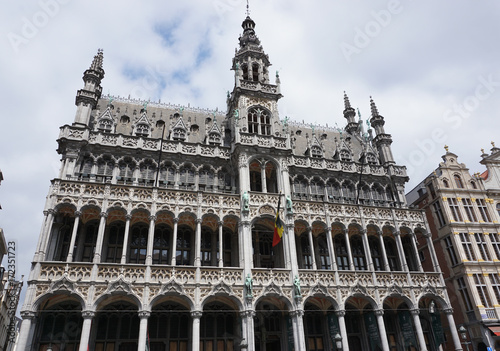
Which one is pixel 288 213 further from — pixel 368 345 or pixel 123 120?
pixel 123 120

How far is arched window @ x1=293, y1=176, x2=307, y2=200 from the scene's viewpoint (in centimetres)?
3316

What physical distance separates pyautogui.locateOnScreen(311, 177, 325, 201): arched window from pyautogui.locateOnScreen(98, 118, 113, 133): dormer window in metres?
19.7

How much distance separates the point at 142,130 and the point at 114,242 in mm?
10829

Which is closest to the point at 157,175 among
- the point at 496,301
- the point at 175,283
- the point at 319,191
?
the point at 175,283

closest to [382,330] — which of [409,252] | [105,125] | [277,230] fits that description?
[409,252]

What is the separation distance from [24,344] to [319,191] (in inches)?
1013

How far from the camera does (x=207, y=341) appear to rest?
25734 millimetres

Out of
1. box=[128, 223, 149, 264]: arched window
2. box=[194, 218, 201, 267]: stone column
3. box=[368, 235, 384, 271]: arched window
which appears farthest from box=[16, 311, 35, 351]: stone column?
box=[368, 235, 384, 271]: arched window

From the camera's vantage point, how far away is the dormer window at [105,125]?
1230 inches

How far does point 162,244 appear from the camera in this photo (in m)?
27.9

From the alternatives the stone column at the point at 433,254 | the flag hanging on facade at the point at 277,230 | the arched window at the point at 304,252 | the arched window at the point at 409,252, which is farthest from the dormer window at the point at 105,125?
the stone column at the point at 433,254

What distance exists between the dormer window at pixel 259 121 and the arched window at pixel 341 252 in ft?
39.1

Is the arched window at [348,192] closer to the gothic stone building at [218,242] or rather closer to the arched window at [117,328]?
the gothic stone building at [218,242]

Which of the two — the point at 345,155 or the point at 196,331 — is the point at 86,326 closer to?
the point at 196,331
